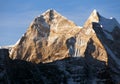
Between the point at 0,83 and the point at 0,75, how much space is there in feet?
12.6

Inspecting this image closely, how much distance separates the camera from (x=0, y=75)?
200 m

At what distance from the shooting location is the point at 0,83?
19688 cm
